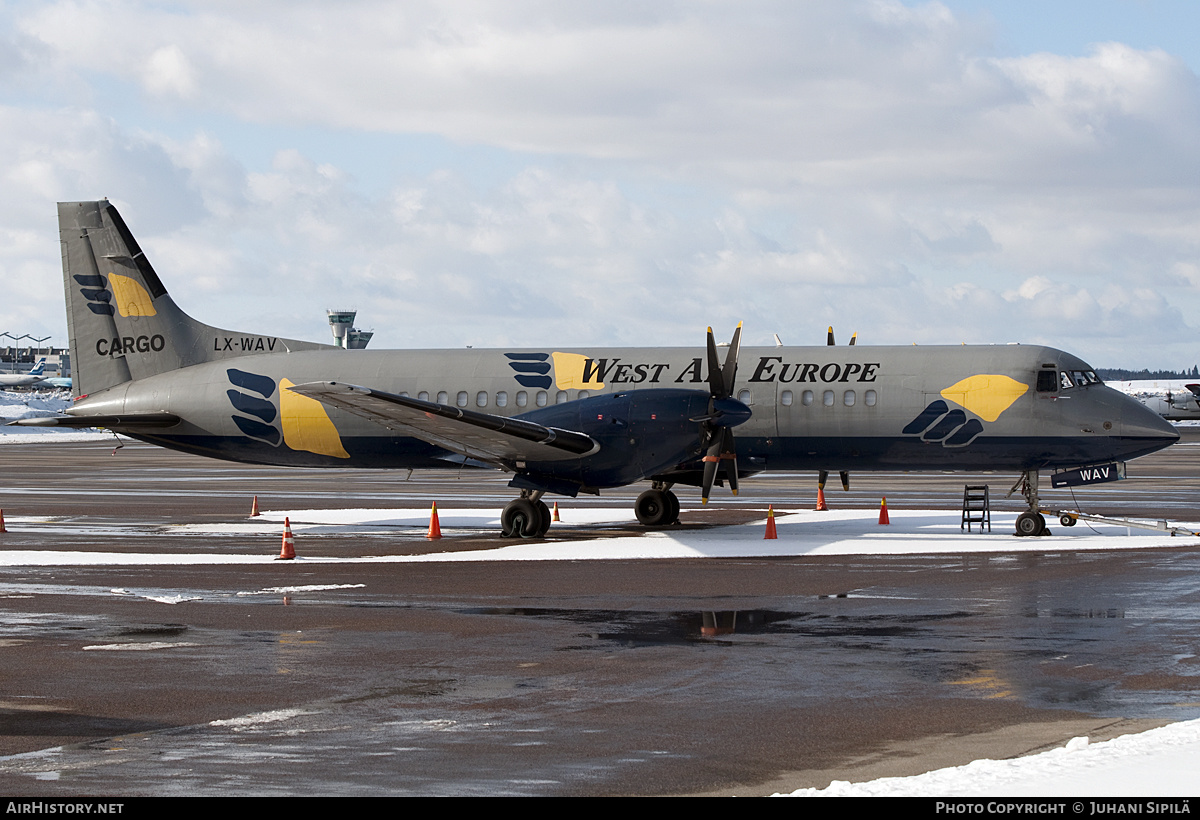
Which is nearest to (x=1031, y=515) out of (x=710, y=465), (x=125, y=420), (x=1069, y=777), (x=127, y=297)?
(x=710, y=465)

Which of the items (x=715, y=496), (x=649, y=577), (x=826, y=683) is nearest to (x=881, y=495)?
(x=715, y=496)

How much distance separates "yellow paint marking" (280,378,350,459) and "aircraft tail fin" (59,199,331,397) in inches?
123

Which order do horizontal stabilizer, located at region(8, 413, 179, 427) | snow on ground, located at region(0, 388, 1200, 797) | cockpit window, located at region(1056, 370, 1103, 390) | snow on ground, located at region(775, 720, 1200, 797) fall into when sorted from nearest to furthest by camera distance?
snow on ground, located at region(775, 720, 1200, 797) → snow on ground, located at region(0, 388, 1200, 797) → cockpit window, located at region(1056, 370, 1103, 390) → horizontal stabilizer, located at region(8, 413, 179, 427)

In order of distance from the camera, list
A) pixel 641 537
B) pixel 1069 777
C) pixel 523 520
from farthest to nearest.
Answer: pixel 641 537, pixel 523 520, pixel 1069 777

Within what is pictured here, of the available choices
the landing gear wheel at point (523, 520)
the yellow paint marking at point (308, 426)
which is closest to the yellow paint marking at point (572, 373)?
the landing gear wheel at point (523, 520)

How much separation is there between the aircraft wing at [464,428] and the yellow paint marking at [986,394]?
300 inches

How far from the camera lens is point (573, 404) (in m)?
Result: 24.7

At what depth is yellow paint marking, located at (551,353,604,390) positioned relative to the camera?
27719 mm

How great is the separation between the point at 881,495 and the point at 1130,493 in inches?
292

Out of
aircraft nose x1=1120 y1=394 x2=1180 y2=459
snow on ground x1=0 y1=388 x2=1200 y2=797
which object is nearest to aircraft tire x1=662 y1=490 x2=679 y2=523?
snow on ground x1=0 y1=388 x2=1200 y2=797

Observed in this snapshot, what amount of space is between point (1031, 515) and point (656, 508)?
25.7 ft

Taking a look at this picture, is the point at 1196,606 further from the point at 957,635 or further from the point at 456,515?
the point at 456,515

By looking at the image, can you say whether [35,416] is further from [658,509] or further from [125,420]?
[658,509]

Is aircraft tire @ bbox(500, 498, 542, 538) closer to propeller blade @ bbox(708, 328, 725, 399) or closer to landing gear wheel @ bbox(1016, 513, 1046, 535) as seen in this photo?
propeller blade @ bbox(708, 328, 725, 399)
